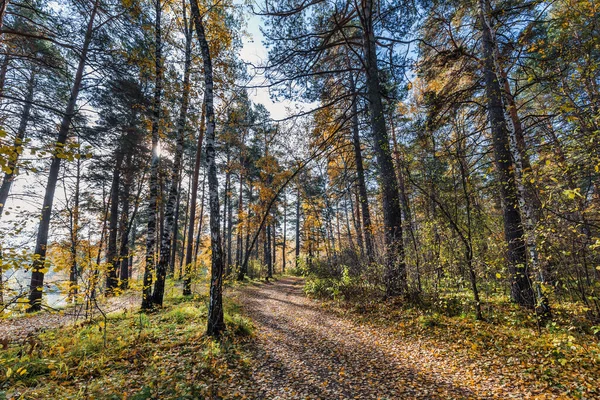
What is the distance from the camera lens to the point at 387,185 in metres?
7.33

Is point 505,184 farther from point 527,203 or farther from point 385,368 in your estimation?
point 385,368

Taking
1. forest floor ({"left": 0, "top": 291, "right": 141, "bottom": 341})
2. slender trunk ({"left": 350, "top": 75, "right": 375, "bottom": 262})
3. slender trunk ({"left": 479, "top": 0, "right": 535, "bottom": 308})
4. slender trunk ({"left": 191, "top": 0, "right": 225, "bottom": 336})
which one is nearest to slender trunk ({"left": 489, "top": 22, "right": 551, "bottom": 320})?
slender trunk ({"left": 479, "top": 0, "right": 535, "bottom": 308})

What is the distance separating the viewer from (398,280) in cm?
691

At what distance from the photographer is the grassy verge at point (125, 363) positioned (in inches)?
128

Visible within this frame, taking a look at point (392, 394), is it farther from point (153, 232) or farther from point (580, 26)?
point (153, 232)

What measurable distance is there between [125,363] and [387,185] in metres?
7.30

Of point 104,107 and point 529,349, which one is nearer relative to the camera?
point 529,349

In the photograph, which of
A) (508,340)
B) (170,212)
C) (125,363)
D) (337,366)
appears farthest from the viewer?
(170,212)

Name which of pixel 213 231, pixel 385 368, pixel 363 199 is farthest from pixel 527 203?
pixel 213 231

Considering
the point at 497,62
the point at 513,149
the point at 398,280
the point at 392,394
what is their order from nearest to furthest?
the point at 392,394 → the point at 513,149 → the point at 497,62 → the point at 398,280

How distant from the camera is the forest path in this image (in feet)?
11.4

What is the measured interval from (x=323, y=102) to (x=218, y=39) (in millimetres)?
4255

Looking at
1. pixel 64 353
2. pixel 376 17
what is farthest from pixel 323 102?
pixel 64 353

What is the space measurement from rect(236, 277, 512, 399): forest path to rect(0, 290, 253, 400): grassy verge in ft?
1.95
